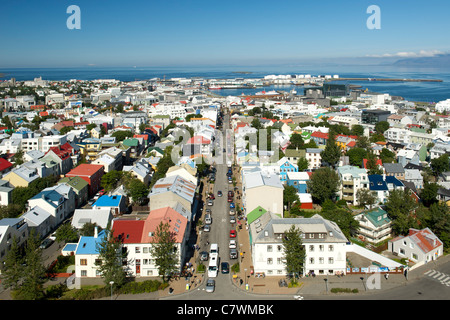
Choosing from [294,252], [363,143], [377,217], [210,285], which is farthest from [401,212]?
[363,143]

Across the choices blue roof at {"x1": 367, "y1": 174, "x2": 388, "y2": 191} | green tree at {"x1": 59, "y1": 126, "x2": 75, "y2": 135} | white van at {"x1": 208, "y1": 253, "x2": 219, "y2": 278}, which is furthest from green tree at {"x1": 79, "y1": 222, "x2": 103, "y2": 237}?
green tree at {"x1": 59, "y1": 126, "x2": 75, "y2": 135}

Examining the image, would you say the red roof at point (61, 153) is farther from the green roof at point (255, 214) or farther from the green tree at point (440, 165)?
the green tree at point (440, 165)

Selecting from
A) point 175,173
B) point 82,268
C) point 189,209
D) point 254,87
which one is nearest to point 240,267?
point 189,209

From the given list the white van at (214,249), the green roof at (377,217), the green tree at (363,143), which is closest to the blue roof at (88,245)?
the white van at (214,249)

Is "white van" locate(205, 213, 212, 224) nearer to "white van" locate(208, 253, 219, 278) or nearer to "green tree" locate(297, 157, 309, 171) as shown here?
"white van" locate(208, 253, 219, 278)

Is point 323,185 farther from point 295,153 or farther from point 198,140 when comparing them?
point 198,140
